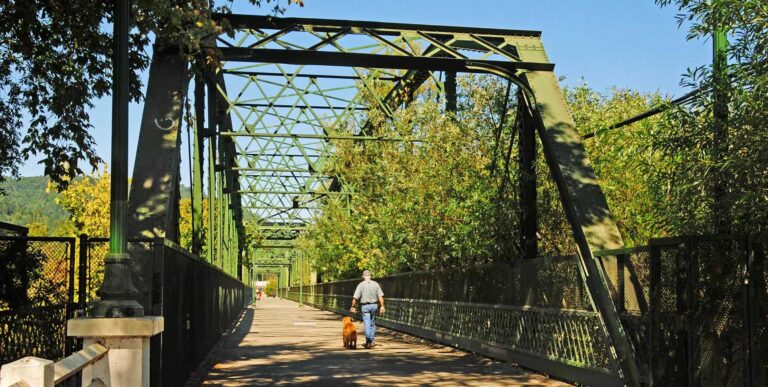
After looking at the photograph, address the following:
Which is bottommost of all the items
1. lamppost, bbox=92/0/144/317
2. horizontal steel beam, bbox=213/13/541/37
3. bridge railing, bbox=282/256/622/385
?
bridge railing, bbox=282/256/622/385

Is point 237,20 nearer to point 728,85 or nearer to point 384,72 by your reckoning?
point 728,85

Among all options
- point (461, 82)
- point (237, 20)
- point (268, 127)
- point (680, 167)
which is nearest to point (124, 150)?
point (680, 167)

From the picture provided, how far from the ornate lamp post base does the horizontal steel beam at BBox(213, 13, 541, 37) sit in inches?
281

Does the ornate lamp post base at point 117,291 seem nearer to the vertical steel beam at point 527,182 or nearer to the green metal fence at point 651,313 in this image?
the green metal fence at point 651,313

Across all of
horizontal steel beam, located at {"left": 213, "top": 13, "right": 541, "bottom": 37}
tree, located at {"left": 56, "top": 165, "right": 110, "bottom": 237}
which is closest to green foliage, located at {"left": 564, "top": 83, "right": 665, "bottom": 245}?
horizontal steel beam, located at {"left": 213, "top": 13, "right": 541, "bottom": 37}

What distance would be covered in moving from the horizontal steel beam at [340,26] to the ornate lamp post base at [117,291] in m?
7.12

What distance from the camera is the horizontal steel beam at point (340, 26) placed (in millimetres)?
15875

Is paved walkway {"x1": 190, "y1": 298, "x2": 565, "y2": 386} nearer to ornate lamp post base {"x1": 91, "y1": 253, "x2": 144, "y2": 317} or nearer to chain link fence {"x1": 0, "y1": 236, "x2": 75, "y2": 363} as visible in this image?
chain link fence {"x1": 0, "y1": 236, "x2": 75, "y2": 363}

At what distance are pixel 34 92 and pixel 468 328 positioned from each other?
1027 centimetres

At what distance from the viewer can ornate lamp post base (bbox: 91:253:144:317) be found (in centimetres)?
861

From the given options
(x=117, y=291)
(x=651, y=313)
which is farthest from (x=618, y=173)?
(x=117, y=291)

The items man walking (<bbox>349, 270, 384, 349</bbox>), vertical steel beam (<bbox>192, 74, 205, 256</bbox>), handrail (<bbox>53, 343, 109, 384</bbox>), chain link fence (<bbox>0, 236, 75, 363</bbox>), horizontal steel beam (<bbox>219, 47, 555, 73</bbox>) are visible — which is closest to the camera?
handrail (<bbox>53, 343, 109, 384</bbox>)

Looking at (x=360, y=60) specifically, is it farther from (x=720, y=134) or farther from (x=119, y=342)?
(x=119, y=342)

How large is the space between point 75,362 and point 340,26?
10.6 meters
